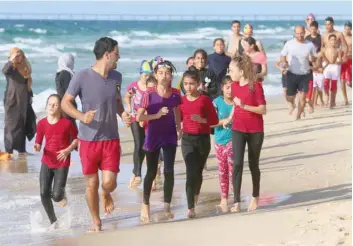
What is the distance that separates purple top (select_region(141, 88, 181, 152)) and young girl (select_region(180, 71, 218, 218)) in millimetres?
457

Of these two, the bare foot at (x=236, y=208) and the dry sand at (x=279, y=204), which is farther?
the bare foot at (x=236, y=208)

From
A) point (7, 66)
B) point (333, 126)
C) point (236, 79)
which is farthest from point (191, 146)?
point (333, 126)

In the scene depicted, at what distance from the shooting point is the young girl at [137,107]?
36.0 ft

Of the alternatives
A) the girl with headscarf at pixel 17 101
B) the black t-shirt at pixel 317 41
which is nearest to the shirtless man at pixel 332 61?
the black t-shirt at pixel 317 41

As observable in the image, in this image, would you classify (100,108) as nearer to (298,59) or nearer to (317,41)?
(298,59)

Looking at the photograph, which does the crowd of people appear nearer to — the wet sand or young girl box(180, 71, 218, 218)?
young girl box(180, 71, 218, 218)

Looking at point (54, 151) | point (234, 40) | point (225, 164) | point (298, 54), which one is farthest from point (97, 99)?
point (298, 54)

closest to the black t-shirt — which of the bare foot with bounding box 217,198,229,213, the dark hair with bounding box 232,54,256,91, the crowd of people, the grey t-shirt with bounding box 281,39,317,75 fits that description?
the grey t-shirt with bounding box 281,39,317,75

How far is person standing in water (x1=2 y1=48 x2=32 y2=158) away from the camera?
47.6ft

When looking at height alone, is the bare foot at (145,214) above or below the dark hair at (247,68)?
below

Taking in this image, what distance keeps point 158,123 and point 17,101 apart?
5.80 m

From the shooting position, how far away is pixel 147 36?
2682 inches

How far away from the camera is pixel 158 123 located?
945cm

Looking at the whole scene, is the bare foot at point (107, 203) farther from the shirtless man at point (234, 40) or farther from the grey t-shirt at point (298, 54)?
the grey t-shirt at point (298, 54)
